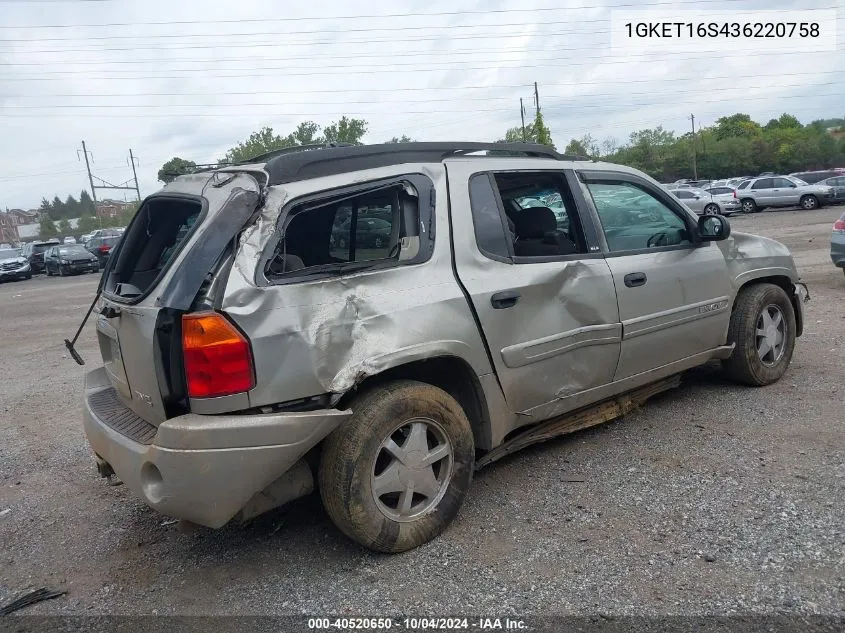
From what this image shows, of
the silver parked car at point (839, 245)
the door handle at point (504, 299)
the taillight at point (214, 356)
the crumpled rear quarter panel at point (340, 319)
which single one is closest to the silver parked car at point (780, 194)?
the silver parked car at point (839, 245)

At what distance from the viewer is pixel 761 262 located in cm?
503

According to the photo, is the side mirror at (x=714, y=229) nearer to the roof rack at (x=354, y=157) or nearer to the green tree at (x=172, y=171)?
the roof rack at (x=354, y=157)

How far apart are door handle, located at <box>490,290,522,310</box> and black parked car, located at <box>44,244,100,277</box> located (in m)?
29.6

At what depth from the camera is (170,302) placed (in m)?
2.82

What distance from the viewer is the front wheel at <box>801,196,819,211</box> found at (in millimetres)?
29203

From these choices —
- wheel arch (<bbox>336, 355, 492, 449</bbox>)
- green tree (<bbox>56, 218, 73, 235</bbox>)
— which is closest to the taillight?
wheel arch (<bbox>336, 355, 492, 449</bbox>)

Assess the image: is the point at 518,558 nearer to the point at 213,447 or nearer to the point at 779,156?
the point at 213,447

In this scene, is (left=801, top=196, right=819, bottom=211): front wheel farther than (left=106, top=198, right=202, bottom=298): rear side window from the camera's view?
Yes

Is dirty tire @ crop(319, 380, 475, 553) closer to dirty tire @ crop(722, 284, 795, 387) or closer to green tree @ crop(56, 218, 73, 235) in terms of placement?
dirty tire @ crop(722, 284, 795, 387)

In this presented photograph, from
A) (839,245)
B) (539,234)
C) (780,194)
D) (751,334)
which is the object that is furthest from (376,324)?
(780,194)

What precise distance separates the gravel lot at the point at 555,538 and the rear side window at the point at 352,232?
1.36 meters

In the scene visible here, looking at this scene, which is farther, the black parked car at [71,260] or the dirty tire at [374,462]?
the black parked car at [71,260]

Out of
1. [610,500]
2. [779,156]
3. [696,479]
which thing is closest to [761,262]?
[696,479]

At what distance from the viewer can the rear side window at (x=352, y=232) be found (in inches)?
123
